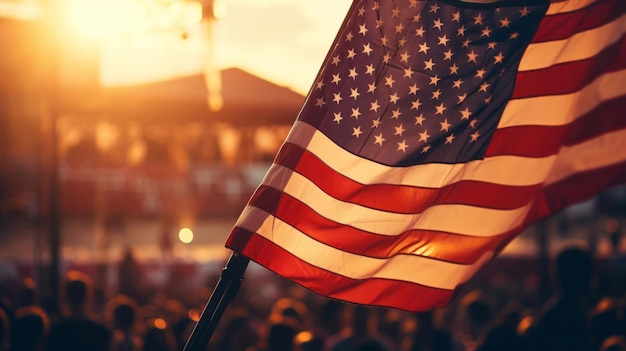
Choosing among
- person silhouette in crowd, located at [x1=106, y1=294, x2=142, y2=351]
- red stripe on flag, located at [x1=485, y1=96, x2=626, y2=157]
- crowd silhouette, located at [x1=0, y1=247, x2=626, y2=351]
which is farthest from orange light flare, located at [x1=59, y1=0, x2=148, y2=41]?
red stripe on flag, located at [x1=485, y1=96, x2=626, y2=157]

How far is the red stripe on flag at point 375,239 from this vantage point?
371cm

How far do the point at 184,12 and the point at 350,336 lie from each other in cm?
564

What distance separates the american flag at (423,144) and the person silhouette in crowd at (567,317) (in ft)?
4.31

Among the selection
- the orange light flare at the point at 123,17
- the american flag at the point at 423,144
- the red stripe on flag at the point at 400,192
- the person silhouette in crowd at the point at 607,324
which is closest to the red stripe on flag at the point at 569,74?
the american flag at the point at 423,144

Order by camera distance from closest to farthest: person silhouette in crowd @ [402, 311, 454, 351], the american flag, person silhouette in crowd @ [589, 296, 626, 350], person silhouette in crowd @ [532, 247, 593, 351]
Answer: the american flag < person silhouette in crowd @ [532, 247, 593, 351] < person silhouette in crowd @ [589, 296, 626, 350] < person silhouette in crowd @ [402, 311, 454, 351]

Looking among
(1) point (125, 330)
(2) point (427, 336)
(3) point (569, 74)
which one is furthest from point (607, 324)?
(1) point (125, 330)

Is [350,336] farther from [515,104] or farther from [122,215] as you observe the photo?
[122,215]

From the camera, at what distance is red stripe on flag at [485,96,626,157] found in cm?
406

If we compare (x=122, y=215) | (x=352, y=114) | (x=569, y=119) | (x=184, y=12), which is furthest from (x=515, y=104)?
(x=122, y=215)

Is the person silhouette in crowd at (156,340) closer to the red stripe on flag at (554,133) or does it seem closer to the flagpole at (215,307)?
the flagpole at (215,307)

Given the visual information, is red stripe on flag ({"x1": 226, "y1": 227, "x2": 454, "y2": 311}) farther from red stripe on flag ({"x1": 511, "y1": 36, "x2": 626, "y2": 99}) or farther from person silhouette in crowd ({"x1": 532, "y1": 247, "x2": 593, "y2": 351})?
person silhouette in crowd ({"x1": 532, "y1": 247, "x2": 593, "y2": 351})

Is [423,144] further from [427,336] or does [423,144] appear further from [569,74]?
[427,336]

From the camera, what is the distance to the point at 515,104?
4039 millimetres

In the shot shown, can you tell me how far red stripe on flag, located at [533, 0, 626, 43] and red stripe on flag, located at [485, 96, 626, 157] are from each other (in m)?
0.44
